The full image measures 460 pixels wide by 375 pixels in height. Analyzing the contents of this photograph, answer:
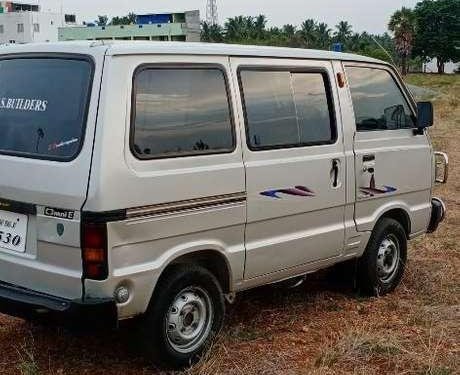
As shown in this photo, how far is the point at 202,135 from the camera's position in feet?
13.7

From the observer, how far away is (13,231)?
3.97 metres

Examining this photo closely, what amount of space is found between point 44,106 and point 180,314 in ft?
4.67

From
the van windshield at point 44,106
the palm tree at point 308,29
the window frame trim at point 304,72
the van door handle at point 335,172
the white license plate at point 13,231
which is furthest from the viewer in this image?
the palm tree at point 308,29

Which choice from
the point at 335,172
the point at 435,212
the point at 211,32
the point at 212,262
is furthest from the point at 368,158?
the point at 211,32

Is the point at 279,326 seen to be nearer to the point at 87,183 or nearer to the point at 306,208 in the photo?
the point at 306,208

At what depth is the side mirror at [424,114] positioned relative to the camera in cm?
581

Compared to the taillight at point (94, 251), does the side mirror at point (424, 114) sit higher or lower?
higher

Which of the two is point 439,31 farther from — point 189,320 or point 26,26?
point 189,320

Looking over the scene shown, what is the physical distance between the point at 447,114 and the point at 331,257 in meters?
22.0

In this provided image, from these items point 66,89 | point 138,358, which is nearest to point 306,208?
point 138,358

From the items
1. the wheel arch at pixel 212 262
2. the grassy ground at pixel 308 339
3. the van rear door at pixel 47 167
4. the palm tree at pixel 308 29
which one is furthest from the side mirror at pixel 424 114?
the palm tree at pixel 308 29

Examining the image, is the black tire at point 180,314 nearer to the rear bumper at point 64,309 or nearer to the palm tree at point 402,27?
the rear bumper at point 64,309

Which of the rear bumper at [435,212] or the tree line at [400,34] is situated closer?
the rear bumper at [435,212]

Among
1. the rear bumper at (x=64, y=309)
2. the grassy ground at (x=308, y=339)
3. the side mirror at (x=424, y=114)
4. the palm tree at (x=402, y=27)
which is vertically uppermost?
the palm tree at (x=402, y=27)
